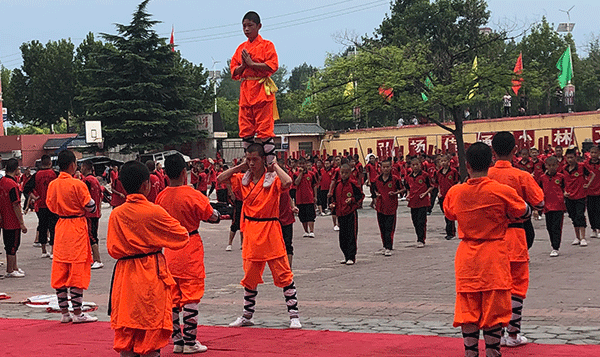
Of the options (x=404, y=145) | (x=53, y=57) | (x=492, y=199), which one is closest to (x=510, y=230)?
(x=492, y=199)

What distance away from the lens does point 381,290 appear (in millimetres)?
10891

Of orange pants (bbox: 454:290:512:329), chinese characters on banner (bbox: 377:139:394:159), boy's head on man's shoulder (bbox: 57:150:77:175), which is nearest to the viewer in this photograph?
orange pants (bbox: 454:290:512:329)

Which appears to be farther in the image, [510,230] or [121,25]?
[121,25]

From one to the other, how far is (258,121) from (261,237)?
152cm

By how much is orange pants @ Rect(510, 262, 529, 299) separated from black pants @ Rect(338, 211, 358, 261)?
7.12 m

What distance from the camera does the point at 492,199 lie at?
6090mm

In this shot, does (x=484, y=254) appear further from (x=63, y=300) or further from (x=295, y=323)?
(x=63, y=300)

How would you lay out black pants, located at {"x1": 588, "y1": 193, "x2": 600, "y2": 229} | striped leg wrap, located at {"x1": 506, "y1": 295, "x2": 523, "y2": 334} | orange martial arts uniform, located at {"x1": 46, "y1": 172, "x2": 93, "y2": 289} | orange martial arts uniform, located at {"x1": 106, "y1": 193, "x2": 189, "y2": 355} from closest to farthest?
orange martial arts uniform, located at {"x1": 106, "y1": 193, "x2": 189, "y2": 355}
striped leg wrap, located at {"x1": 506, "y1": 295, "x2": 523, "y2": 334}
orange martial arts uniform, located at {"x1": 46, "y1": 172, "x2": 93, "y2": 289}
black pants, located at {"x1": 588, "y1": 193, "x2": 600, "y2": 229}

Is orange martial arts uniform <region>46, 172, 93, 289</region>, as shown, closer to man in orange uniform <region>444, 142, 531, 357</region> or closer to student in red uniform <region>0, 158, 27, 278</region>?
student in red uniform <region>0, 158, 27, 278</region>

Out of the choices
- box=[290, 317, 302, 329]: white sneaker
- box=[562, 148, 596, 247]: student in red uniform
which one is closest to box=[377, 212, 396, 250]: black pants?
box=[562, 148, 596, 247]: student in red uniform

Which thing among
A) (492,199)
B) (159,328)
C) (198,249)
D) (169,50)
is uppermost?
(169,50)

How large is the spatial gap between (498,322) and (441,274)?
6215 mm

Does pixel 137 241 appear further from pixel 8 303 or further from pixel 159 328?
pixel 8 303

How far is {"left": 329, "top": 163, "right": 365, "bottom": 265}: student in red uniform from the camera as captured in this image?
45.8ft
